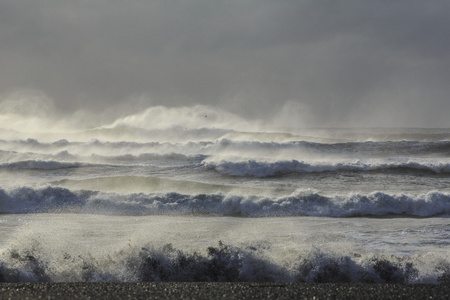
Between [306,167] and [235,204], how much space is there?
6.24 m

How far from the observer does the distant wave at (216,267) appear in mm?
5242

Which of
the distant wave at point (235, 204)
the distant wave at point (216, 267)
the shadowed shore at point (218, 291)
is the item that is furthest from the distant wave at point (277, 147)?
the shadowed shore at point (218, 291)

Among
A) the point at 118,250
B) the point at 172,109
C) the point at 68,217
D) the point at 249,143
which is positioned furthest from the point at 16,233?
the point at 172,109

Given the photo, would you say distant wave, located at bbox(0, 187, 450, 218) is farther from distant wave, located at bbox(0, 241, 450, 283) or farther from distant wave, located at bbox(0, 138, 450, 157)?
distant wave, located at bbox(0, 138, 450, 157)

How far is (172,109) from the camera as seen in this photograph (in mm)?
38406

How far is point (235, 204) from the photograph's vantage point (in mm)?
10867

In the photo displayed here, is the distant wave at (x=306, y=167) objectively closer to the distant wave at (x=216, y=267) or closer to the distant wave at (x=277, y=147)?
the distant wave at (x=277, y=147)

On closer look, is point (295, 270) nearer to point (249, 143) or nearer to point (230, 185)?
point (230, 185)

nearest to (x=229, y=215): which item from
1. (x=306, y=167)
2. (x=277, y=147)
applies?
(x=306, y=167)

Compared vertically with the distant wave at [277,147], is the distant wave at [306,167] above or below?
below

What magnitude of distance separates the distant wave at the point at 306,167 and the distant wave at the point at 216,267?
10.2m

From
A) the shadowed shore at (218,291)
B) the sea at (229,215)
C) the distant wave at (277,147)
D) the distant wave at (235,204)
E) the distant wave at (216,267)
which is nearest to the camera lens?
the shadowed shore at (218,291)

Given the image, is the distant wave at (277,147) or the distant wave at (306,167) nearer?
the distant wave at (306,167)

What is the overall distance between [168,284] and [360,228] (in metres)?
4.72
